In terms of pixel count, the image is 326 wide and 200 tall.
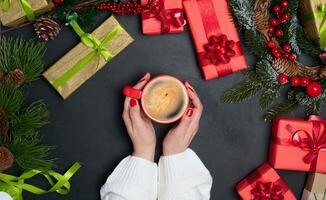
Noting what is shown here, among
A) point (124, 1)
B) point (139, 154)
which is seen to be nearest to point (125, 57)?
point (124, 1)

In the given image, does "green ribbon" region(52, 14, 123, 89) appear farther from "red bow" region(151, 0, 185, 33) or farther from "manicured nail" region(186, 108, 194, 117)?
"manicured nail" region(186, 108, 194, 117)

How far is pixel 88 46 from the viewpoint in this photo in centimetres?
101

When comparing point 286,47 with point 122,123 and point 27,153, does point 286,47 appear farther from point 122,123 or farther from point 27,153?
point 27,153

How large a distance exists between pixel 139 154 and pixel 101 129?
0.39 ft

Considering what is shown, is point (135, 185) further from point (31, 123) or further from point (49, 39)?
point (49, 39)

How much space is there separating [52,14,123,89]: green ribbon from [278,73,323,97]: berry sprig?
41 cm

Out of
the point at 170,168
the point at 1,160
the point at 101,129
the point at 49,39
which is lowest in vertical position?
the point at 170,168

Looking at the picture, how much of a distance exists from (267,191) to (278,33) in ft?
1.27

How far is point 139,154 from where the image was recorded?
1037 millimetres

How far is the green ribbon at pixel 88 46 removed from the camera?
39.6 inches

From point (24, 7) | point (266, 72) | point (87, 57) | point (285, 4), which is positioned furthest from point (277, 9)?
point (24, 7)

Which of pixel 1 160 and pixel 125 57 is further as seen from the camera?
pixel 125 57

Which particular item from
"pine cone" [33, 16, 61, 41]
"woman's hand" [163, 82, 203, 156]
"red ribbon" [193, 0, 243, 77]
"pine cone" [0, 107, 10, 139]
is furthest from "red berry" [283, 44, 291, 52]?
"pine cone" [0, 107, 10, 139]

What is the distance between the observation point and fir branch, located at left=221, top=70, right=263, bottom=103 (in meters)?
1.05
